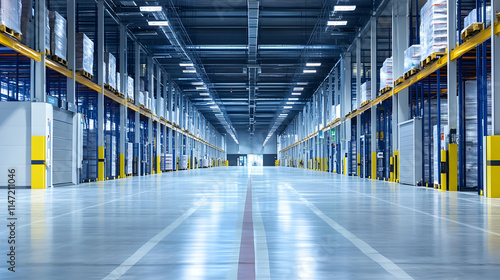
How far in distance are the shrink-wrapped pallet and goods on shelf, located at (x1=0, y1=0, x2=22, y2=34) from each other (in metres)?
2.20

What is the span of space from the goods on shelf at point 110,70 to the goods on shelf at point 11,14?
7949 mm

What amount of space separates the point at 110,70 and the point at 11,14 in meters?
9.14

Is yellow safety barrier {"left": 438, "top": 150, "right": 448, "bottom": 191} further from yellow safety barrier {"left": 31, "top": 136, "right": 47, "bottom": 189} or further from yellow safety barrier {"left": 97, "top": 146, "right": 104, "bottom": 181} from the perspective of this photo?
yellow safety barrier {"left": 97, "top": 146, "right": 104, "bottom": 181}

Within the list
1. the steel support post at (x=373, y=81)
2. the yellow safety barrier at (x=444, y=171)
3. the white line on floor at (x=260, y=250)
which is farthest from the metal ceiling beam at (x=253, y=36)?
the white line on floor at (x=260, y=250)

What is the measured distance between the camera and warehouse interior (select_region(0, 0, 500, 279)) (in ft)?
15.2

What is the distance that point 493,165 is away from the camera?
38.4ft

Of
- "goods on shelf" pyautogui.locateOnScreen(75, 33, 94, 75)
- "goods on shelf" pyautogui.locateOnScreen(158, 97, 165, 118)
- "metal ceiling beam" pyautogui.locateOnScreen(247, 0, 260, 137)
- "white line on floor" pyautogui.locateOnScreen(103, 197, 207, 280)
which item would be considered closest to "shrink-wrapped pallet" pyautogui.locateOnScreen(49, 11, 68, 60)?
"goods on shelf" pyautogui.locateOnScreen(75, 33, 94, 75)

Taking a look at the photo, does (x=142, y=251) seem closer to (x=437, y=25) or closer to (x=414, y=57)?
(x=437, y=25)

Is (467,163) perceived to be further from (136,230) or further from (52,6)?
(52,6)

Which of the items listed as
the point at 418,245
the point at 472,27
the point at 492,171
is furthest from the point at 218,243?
the point at 472,27

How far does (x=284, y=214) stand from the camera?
321 inches

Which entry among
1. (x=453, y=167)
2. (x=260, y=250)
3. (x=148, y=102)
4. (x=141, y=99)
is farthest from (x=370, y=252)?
(x=148, y=102)

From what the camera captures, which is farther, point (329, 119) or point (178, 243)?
point (329, 119)

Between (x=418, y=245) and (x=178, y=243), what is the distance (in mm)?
2343
